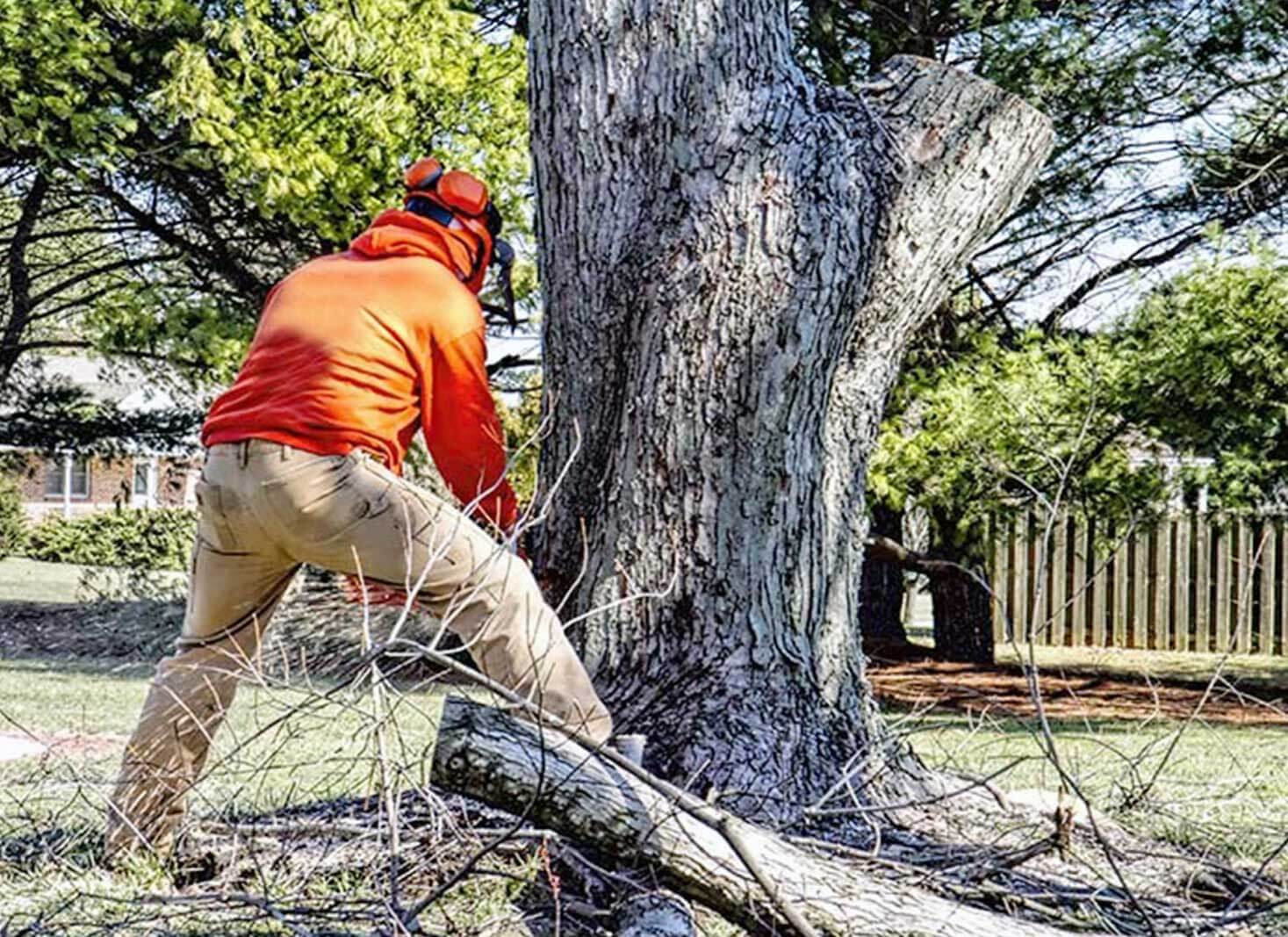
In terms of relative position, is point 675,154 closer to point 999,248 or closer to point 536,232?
point 536,232

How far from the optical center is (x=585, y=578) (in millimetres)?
4594

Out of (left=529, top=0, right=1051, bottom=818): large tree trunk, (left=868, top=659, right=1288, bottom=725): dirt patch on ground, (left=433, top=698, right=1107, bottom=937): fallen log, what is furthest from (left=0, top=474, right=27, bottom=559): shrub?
(left=433, top=698, right=1107, bottom=937): fallen log

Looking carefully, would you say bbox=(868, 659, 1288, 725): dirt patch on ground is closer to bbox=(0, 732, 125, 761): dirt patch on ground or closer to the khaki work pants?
bbox=(0, 732, 125, 761): dirt patch on ground

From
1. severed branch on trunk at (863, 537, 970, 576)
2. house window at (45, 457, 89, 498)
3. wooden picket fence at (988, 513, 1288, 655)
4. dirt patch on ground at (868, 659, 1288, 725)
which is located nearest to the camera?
dirt patch on ground at (868, 659, 1288, 725)

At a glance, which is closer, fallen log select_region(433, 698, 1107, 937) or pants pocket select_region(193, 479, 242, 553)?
fallen log select_region(433, 698, 1107, 937)

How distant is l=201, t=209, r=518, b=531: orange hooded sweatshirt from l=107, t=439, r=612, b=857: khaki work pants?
84mm

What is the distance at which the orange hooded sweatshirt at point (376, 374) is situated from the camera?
13.7ft

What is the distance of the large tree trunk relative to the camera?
175 inches

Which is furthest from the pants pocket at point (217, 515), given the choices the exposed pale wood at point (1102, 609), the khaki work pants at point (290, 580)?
the exposed pale wood at point (1102, 609)

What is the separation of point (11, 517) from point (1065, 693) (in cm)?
2474

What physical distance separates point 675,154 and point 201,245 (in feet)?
42.6

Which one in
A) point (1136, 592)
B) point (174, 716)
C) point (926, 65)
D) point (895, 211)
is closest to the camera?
point (174, 716)

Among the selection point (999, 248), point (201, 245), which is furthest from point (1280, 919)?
point (201, 245)

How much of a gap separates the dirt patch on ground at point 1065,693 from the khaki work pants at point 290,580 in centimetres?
705
